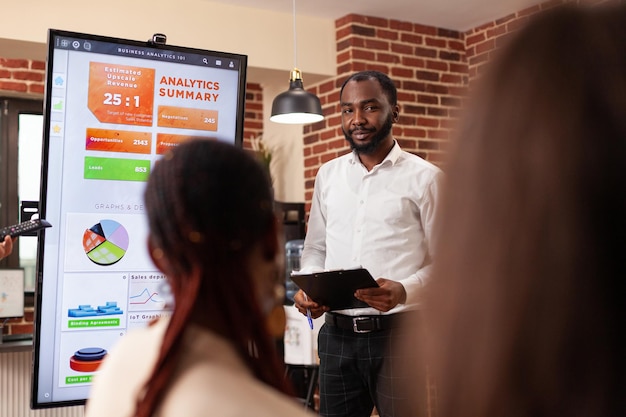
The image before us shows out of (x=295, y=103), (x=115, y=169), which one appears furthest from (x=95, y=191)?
(x=295, y=103)

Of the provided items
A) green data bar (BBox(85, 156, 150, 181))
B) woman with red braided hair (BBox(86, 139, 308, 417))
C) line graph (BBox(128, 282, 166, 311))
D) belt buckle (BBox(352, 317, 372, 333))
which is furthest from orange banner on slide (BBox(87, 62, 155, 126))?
woman with red braided hair (BBox(86, 139, 308, 417))

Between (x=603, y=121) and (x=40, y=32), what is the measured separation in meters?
3.97

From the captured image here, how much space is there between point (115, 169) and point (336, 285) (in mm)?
789

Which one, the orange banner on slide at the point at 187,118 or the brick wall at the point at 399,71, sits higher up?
the brick wall at the point at 399,71

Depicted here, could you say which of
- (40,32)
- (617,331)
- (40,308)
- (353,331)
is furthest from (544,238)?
(40,32)

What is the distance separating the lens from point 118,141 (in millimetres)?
2107

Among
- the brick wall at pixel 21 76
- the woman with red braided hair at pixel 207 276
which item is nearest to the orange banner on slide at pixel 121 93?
the woman with red braided hair at pixel 207 276

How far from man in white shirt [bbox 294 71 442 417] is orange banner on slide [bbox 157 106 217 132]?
0.63 m

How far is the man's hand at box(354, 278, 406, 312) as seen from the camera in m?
2.29

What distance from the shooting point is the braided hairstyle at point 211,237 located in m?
0.87

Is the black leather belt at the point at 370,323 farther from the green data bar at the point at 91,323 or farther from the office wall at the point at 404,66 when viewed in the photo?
the office wall at the point at 404,66

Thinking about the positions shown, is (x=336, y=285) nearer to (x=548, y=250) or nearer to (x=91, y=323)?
(x=91, y=323)

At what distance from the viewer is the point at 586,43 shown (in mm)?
420

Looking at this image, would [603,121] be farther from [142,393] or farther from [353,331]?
[353,331]
